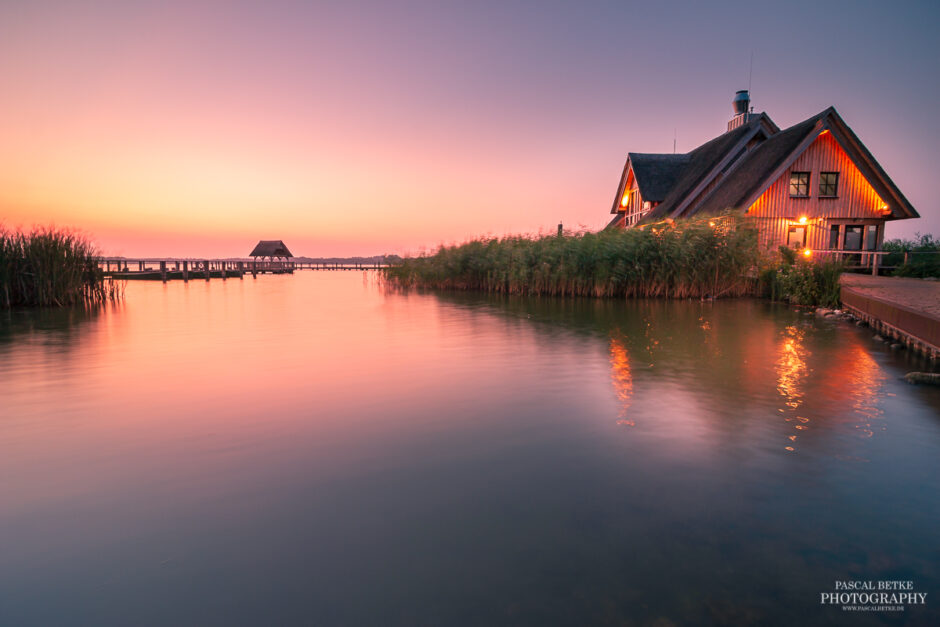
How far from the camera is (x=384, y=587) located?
2.61 metres

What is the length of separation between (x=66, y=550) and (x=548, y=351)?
7514 mm

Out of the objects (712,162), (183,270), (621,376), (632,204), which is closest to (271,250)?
(183,270)

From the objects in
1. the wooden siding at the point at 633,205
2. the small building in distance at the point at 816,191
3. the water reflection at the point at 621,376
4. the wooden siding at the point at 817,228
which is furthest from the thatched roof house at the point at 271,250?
the water reflection at the point at 621,376

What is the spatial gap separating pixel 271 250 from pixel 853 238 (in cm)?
5879

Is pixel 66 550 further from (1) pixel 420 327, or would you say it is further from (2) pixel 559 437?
(1) pixel 420 327

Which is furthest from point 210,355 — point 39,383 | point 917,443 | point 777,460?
point 917,443

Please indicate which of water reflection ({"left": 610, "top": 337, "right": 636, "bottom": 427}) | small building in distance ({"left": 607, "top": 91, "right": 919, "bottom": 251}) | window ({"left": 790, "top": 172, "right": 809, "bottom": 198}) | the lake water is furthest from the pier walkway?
window ({"left": 790, "top": 172, "right": 809, "bottom": 198})

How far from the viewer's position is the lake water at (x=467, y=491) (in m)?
2.55

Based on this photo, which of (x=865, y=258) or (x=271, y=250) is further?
(x=271, y=250)

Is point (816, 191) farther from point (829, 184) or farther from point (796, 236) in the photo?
point (796, 236)

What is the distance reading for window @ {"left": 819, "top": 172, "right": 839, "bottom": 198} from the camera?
23.2 m

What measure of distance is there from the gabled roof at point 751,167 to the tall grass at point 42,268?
78.6ft

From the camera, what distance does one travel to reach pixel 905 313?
8.70 m

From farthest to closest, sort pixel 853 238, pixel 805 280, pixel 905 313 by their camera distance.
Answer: pixel 853 238 < pixel 805 280 < pixel 905 313
